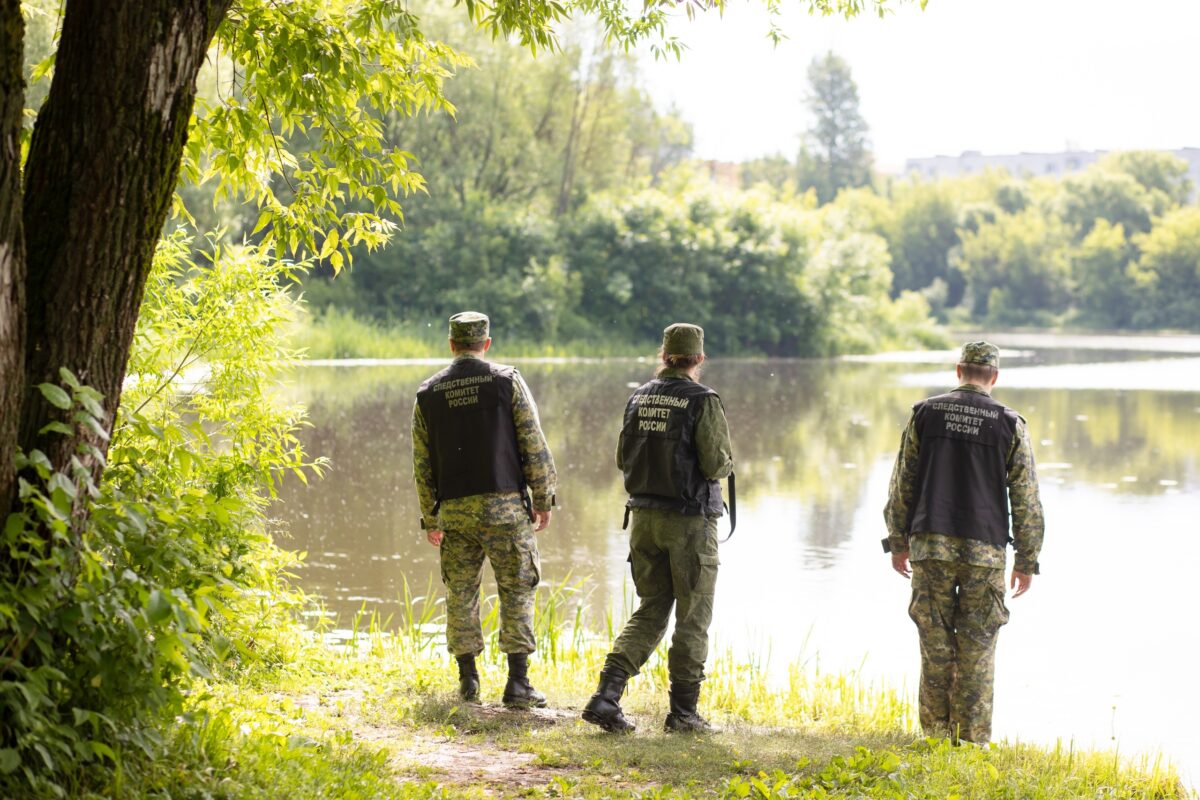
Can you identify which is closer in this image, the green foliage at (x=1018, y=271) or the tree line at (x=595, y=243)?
the tree line at (x=595, y=243)

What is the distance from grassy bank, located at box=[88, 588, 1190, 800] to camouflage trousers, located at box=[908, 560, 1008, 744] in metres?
0.21

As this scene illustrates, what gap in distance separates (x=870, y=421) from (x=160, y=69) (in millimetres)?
21136

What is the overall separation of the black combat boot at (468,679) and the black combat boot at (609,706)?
0.64 metres

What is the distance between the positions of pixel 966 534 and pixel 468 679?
2293 mm

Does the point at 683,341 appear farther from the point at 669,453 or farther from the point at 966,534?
the point at 966,534

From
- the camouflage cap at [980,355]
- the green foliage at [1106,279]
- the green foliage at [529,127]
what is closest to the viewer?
the camouflage cap at [980,355]

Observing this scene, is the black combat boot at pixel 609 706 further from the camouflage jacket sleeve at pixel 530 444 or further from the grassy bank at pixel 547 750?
the camouflage jacket sleeve at pixel 530 444

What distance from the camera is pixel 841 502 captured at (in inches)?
624

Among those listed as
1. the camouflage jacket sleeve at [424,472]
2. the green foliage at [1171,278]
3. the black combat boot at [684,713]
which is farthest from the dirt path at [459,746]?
the green foliage at [1171,278]

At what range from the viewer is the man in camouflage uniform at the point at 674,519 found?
18.8ft

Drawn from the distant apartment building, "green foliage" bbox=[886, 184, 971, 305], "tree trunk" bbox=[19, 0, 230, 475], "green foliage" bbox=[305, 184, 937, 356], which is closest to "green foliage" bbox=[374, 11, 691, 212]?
"green foliage" bbox=[305, 184, 937, 356]

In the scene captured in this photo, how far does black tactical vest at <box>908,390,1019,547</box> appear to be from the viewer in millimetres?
5801

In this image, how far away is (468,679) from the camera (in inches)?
245

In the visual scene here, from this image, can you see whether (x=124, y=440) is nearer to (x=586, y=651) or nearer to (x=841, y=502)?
(x=586, y=651)
